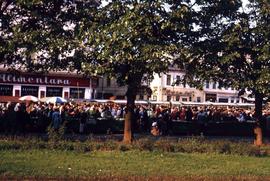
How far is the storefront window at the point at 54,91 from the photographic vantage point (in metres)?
72.3

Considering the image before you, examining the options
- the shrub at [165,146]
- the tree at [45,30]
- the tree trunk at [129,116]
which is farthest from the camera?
the tree trunk at [129,116]

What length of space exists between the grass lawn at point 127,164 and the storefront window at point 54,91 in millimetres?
53713

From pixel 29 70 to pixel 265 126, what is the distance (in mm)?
20213

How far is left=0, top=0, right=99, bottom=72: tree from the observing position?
69.8 feet

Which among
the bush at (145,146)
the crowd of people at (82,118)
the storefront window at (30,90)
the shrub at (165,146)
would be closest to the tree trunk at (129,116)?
the crowd of people at (82,118)

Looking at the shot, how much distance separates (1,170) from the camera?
531 inches

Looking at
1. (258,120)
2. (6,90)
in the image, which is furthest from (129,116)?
(6,90)

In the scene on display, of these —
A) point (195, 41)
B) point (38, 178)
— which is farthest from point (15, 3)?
point (38, 178)

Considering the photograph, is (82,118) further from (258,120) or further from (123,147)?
(123,147)

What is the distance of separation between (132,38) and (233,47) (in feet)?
18.9

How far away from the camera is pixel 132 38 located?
67.3 ft

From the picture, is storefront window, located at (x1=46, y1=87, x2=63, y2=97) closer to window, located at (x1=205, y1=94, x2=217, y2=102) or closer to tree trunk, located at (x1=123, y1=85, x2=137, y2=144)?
window, located at (x1=205, y1=94, x2=217, y2=102)

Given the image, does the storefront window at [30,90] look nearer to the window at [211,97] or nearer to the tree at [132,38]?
the window at [211,97]

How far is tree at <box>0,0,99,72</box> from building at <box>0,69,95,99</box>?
4444 cm
